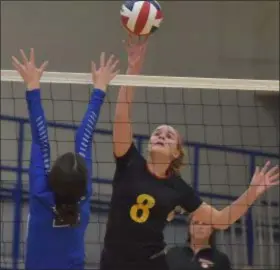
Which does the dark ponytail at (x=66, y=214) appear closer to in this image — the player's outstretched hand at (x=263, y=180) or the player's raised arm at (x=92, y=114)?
the player's raised arm at (x=92, y=114)

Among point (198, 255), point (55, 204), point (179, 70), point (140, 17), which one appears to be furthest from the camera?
point (179, 70)

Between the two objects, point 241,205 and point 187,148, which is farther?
point 187,148

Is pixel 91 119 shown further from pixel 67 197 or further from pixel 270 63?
pixel 270 63

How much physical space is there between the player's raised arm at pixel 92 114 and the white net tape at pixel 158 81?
15 cm

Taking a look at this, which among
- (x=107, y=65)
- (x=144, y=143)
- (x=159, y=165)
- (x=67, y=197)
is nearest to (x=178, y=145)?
(x=159, y=165)

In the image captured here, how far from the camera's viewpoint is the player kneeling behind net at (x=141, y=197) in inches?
140

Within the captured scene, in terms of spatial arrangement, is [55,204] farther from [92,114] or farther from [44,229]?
[92,114]

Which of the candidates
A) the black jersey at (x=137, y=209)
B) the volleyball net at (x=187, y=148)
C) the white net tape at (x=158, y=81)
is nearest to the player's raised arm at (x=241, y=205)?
the black jersey at (x=137, y=209)

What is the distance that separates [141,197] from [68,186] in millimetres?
611

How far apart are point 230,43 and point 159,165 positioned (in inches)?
170

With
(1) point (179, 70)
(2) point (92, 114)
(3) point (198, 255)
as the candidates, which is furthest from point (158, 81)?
(1) point (179, 70)

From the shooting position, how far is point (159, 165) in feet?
12.2

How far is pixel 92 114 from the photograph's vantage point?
3.47 meters

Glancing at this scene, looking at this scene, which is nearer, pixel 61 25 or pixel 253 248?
pixel 253 248
